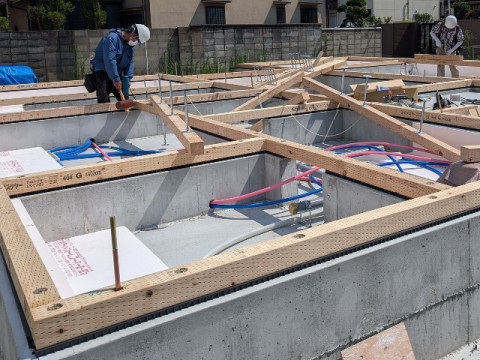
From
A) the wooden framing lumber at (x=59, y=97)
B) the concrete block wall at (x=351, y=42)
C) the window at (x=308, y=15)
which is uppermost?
the window at (x=308, y=15)

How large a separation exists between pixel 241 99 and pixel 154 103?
7.82ft

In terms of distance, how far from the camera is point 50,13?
73.0 ft

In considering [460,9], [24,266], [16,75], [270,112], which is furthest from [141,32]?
[460,9]

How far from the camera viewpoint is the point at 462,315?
137 inches

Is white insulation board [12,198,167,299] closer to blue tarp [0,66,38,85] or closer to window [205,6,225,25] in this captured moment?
blue tarp [0,66,38,85]

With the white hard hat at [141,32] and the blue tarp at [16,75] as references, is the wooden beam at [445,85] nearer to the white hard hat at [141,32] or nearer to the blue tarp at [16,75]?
the white hard hat at [141,32]

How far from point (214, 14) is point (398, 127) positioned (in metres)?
21.7

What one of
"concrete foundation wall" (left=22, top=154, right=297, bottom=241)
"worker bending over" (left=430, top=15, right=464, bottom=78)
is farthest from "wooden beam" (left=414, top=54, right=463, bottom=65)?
"concrete foundation wall" (left=22, top=154, right=297, bottom=241)

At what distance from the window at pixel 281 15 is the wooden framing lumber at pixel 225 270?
26.8 meters

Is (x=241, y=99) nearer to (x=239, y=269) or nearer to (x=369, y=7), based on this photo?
(x=239, y=269)

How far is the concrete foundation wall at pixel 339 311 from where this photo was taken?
251 cm

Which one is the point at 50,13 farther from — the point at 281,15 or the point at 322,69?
the point at 322,69

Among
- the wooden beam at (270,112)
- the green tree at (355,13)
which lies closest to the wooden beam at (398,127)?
the wooden beam at (270,112)

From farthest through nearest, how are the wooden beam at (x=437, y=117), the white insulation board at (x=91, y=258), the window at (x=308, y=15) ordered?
the window at (x=308, y=15) < the wooden beam at (x=437, y=117) < the white insulation board at (x=91, y=258)
